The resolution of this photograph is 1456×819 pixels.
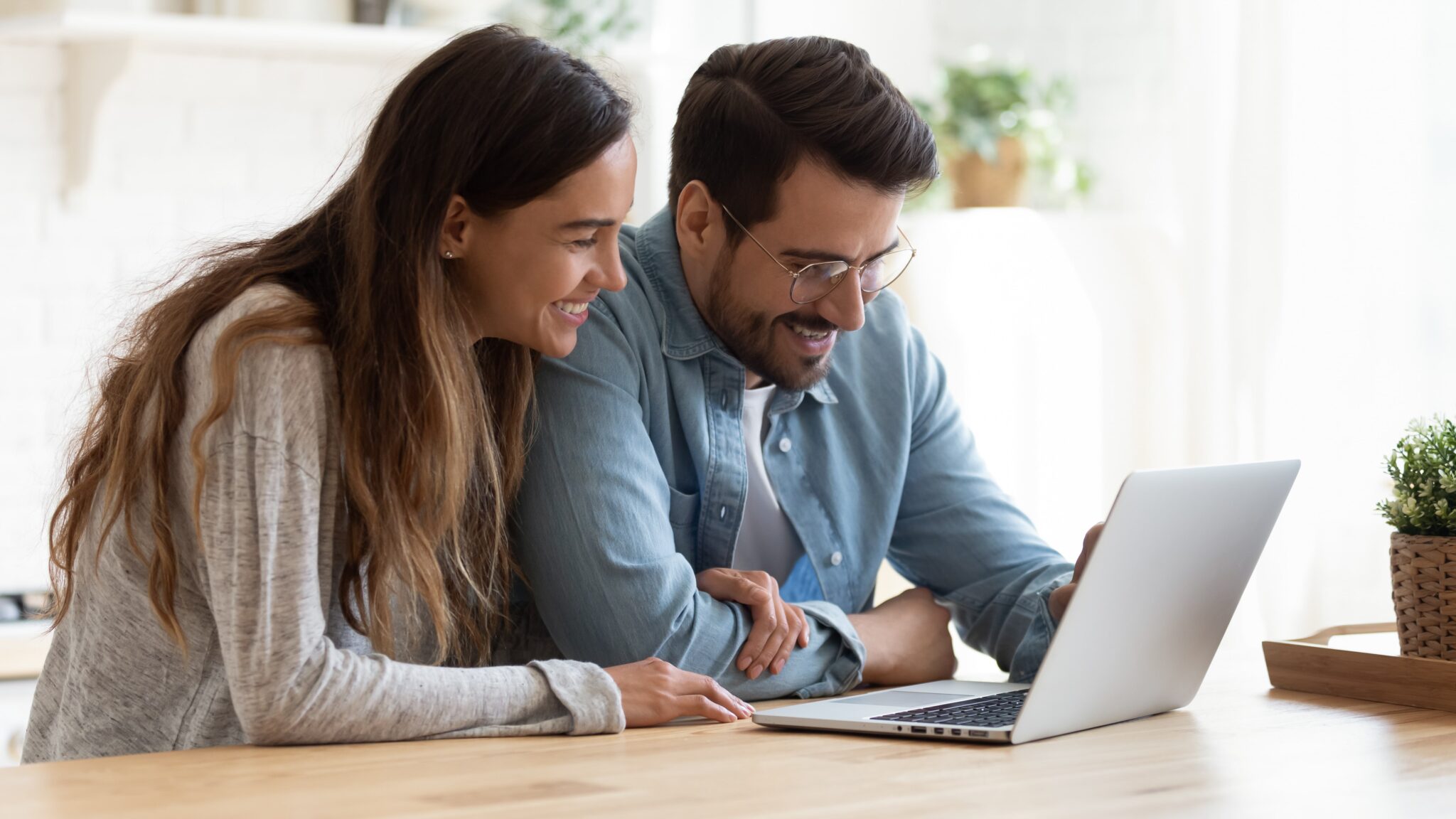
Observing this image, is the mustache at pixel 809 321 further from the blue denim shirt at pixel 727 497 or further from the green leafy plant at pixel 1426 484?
the green leafy plant at pixel 1426 484

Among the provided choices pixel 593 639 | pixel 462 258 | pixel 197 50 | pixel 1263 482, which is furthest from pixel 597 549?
pixel 197 50

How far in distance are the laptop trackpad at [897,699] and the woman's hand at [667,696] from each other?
0.11 m

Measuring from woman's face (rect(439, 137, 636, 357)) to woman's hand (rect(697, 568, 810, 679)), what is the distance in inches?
11.8

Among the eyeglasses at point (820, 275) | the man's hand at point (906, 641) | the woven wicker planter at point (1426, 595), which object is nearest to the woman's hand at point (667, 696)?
the man's hand at point (906, 641)

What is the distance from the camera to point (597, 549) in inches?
61.6

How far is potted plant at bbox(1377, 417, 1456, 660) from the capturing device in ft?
5.04

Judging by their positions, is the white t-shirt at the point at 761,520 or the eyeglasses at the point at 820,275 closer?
the eyeglasses at the point at 820,275

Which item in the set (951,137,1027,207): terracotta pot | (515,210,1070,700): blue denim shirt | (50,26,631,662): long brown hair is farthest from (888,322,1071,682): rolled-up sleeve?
(951,137,1027,207): terracotta pot

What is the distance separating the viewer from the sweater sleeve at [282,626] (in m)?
1.30

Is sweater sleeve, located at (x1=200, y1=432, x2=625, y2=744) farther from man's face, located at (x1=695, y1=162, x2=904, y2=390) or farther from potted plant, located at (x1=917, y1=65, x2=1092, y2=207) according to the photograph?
potted plant, located at (x1=917, y1=65, x2=1092, y2=207)

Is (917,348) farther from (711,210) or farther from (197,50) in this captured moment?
(197,50)

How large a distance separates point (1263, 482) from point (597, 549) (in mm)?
648

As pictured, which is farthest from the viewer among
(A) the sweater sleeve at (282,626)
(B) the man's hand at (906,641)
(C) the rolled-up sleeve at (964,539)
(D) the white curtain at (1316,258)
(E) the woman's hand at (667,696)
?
(D) the white curtain at (1316,258)

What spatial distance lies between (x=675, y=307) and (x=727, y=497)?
229 mm
